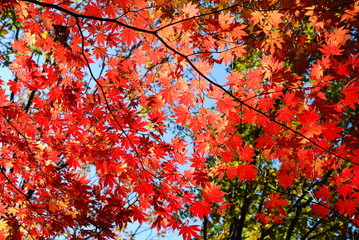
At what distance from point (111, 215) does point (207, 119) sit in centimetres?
167

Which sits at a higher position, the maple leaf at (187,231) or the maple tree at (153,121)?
the maple tree at (153,121)

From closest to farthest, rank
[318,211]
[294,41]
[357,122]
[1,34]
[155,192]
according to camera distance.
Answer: [155,192] < [318,211] < [294,41] < [357,122] < [1,34]

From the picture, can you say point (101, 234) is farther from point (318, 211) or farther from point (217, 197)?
point (318, 211)

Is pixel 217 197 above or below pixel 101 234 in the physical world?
above

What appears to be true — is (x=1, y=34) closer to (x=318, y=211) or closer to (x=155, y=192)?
(x=155, y=192)

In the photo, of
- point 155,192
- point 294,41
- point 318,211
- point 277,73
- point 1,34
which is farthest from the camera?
point 1,34

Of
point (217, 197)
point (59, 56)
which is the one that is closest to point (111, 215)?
point (217, 197)

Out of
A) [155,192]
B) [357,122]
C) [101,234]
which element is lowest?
[101,234]

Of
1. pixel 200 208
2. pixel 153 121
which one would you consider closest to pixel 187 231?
pixel 200 208

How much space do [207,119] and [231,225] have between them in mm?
4279

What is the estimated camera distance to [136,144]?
3.63m

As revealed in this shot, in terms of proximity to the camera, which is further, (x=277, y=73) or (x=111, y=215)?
(x=111, y=215)

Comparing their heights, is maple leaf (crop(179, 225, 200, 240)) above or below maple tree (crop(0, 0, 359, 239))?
below

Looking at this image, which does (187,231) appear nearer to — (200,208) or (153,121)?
(200,208)
